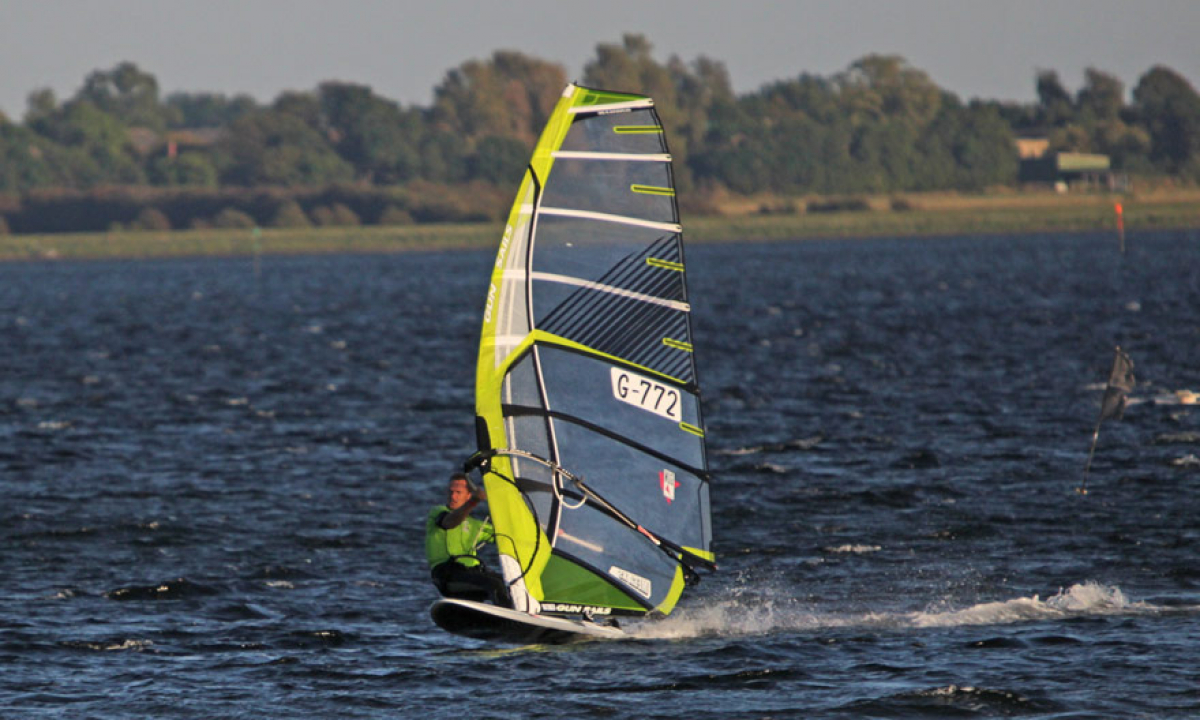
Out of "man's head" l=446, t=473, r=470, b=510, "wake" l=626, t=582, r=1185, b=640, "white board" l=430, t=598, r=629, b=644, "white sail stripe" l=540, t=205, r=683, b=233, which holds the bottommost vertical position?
"wake" l=626, t=582, r=1185, b=640

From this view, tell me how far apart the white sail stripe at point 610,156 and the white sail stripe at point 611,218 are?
0.50 metres

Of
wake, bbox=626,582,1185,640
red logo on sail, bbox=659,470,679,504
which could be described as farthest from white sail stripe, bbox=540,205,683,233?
wake, bbox=626,582,1185,640

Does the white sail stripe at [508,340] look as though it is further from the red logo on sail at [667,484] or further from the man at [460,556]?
the red logo on sail at [667,484]

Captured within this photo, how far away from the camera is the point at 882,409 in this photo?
35.5 m

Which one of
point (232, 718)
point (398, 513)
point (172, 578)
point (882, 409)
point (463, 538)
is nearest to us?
point (232, 718)

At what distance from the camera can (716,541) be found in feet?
73.5

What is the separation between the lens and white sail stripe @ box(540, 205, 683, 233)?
1620cm

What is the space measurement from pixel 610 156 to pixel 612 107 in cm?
47

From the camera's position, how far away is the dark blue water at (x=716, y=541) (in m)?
15.3

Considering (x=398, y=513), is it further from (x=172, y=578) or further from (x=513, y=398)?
(x=513, y=398)

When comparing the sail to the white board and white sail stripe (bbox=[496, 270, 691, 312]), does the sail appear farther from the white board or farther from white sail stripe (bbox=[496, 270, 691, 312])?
the white board

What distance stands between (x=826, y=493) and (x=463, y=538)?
10352mm

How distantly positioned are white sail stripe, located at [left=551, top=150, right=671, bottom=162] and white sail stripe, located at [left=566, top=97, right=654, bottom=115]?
39cm

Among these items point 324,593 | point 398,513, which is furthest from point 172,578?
point 398,513
